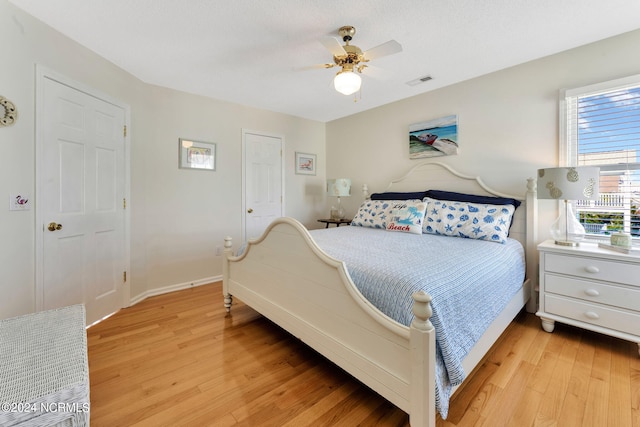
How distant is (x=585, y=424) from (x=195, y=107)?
4022mm

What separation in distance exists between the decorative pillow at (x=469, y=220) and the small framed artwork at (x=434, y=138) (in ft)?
2.28

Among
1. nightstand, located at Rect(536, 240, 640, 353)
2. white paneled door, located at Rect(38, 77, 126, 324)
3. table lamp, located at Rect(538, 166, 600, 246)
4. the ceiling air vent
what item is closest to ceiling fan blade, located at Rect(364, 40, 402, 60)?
the ceiling air vent

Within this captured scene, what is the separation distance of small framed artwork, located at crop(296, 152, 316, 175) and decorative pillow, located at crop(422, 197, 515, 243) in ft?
6.90

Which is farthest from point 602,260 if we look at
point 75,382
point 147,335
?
point 147,335

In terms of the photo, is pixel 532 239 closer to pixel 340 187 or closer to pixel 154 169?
pixel 340 187

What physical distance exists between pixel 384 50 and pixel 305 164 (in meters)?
2.62

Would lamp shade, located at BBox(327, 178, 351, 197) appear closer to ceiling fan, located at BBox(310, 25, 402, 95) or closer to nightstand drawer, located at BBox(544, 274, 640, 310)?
ceiling fan, located at BBox(310, 25, 402, 95)

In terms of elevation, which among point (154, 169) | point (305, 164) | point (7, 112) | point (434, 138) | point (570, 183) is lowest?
point (570, 183)

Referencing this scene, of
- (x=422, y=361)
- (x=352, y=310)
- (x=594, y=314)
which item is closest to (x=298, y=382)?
(x=352, y=310)

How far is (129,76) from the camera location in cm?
270

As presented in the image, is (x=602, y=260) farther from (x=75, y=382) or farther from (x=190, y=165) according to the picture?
(x=190, y=165)

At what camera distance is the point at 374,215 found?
10.2 ft

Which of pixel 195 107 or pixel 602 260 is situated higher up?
pixel 195 107

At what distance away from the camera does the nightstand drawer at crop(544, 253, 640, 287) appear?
1.81 meters
